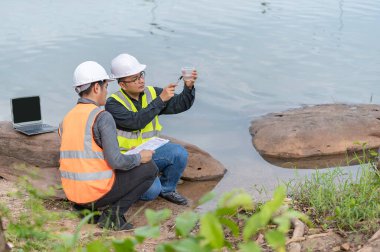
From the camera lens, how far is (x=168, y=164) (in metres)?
6.91

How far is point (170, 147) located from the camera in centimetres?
687

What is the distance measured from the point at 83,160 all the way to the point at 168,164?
134cm

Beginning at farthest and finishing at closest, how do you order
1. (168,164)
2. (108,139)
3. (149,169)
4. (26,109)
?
(26,109)
(168,164)
(149,169)
(108,139)

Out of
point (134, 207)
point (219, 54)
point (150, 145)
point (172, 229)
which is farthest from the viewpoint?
point (219, 54)

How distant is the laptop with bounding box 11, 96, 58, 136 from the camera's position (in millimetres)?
6977

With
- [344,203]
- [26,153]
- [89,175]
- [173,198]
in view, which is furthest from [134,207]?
[344,203]

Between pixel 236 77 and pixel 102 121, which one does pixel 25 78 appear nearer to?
pixel 236 77

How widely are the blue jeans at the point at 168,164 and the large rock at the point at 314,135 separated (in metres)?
1.97

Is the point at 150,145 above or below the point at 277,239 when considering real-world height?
below

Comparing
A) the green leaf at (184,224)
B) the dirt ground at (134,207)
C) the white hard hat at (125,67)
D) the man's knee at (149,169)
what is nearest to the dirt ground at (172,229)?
the dirt ground at (134,207)

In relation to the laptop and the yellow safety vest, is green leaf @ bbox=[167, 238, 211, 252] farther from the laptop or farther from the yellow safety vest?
the laptop

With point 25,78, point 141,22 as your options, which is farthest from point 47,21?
point 25,78

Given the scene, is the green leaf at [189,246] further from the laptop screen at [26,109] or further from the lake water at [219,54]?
the lake water at [219,54]

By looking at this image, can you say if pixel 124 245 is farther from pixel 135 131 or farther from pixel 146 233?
pixel 135 131
